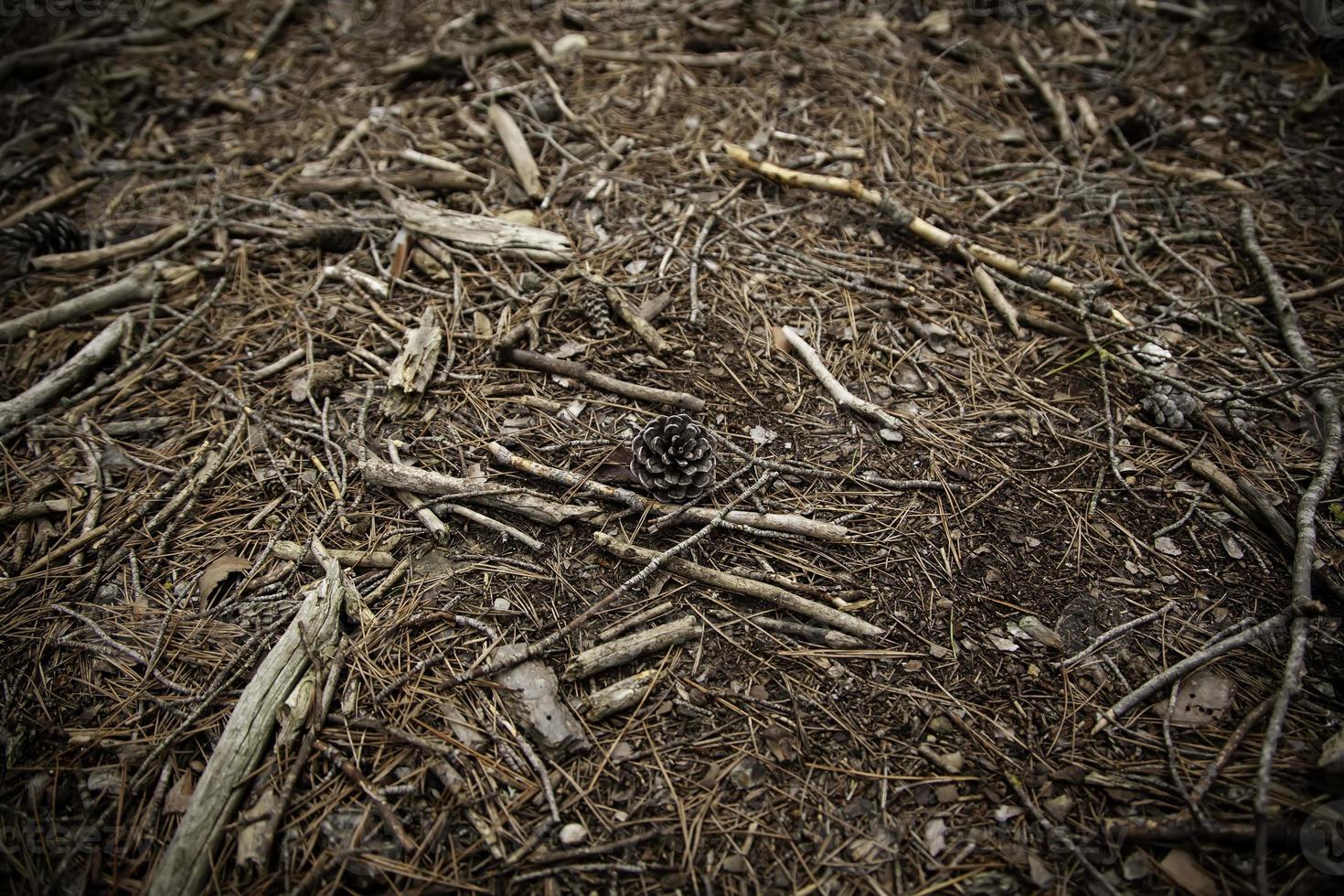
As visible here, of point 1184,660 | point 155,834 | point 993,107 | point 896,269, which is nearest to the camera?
point 155,834

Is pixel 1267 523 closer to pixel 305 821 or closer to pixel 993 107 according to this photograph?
pixel 993 107

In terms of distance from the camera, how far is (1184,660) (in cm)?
226

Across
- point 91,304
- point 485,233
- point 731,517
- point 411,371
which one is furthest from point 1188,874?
point 91,304

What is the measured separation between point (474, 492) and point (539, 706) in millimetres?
836

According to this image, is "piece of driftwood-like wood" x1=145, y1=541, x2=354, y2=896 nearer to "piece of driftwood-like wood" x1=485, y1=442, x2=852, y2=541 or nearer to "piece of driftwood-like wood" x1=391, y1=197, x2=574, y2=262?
"piece of driftwood-like wood" x1=485, y1=442, x2=852, y2=541

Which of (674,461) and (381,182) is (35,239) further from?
(674,461)

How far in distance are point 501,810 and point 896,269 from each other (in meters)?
2.91

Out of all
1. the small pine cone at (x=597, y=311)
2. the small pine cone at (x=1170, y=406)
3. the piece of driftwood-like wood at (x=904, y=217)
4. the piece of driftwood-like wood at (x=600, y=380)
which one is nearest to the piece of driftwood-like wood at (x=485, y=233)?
the small pine cone at (x=597, y=311)

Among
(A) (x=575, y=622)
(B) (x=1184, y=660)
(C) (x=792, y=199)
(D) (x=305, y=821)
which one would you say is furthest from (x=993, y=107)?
(D) (x=305, y=821)

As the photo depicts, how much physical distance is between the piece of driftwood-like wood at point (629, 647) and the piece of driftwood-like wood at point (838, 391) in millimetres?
1169

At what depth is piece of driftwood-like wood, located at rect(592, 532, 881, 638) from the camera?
2334mm

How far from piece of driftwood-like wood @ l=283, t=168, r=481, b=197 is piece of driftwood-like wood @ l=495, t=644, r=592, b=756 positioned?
8.73ft

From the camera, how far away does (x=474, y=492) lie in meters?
2.58

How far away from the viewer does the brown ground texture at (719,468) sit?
6.63ft
